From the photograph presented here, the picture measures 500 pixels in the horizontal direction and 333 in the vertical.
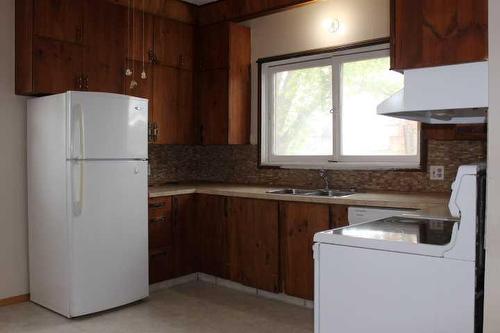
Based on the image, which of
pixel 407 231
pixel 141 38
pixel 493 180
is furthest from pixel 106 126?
pixel 493 180

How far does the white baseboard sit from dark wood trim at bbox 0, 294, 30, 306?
96 cm

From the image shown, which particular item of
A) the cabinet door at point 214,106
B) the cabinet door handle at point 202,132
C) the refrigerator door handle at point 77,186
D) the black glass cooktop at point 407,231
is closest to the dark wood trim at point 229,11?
the cabinet door at point 214,106

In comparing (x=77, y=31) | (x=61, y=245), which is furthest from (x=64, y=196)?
(x=77, y=31)

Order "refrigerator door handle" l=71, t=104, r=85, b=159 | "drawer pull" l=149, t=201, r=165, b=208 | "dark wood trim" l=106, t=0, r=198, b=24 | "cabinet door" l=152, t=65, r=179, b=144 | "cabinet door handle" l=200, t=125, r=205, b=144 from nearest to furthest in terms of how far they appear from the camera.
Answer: "refrigerator door handle" l=71, t=104, r=85, b=159
"drawer pull" l=149, t=201, r=165, b=208
"dark wood trim" l=106, t=0, r=198, b=24
"cabinet door" l=152, t=65, r=179, b=144
"cabinet door handle" l=200, t=125, r=205, b=144

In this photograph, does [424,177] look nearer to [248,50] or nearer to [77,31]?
[248,50]

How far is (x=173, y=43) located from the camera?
15.0ft

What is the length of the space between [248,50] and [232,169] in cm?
120

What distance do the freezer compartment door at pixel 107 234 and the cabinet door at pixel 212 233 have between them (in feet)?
2.04

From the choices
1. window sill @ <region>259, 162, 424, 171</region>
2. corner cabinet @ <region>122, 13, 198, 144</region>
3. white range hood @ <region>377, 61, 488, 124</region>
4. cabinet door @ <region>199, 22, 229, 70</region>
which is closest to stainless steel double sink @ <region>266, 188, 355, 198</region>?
window sill @ <region>259, 162, 424, 171</region>

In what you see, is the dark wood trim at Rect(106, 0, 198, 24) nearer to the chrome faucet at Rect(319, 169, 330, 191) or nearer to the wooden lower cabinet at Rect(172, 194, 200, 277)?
the wooden lower cabinet at Rect(172, 194, 200, 277)

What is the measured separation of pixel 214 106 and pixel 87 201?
169 cm

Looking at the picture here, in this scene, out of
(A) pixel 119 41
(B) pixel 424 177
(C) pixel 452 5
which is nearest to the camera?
(C) pixel 452 5

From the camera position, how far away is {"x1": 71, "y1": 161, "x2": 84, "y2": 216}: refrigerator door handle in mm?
3363

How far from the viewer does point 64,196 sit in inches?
134
